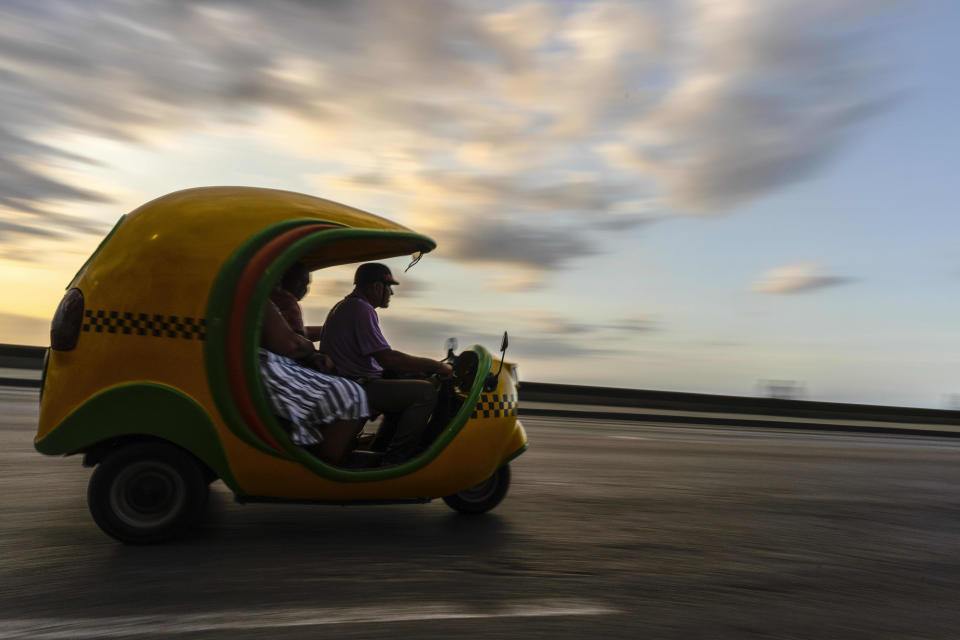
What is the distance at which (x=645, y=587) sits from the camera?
4227 mm

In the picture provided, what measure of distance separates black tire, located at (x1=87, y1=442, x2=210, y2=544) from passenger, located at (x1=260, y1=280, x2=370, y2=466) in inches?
22.6

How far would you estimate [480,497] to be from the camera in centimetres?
591

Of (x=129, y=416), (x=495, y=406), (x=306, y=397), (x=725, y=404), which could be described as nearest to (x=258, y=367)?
(x=306, y=397)

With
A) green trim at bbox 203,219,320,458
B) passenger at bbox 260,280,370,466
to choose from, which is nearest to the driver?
passenger at bbox 260,280,370,466

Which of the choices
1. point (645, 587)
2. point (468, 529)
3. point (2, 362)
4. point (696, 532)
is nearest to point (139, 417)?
point (468, 529)

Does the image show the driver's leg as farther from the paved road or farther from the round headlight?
the round headlight

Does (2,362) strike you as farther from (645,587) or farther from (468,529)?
(645,587)

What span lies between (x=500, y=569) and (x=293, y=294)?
220cm

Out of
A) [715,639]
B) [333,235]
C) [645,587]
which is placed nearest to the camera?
[715,639]

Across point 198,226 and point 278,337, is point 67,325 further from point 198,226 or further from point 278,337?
point 278,337

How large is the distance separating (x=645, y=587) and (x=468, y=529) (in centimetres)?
151

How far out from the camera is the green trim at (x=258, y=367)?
14.6 feet

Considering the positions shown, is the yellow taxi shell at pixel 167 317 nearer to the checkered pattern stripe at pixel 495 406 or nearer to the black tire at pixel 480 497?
the checkered pattern stripe at pixel 495 406

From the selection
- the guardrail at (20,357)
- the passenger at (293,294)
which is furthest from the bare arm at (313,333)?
the guardrail at (20,357)
